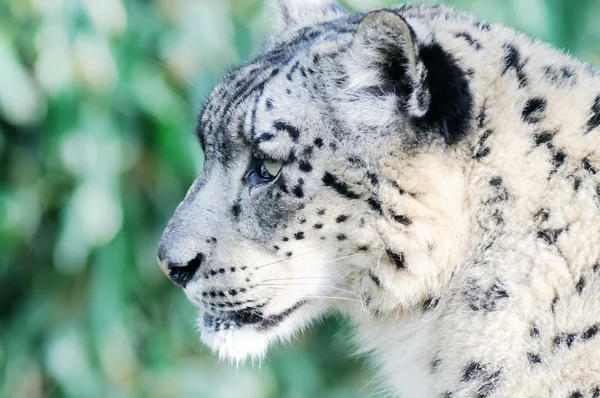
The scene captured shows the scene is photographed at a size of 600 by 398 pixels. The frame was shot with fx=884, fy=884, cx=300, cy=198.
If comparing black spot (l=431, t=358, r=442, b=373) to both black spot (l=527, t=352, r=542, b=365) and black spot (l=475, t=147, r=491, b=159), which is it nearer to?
black spot (l=527, t=352, r=542, b=365)

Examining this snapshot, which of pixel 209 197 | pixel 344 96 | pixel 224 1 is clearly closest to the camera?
pixel 344 96

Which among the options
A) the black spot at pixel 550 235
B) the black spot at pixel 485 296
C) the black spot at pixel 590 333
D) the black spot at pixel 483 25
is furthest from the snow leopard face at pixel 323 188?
the black spot at pixel 590 333

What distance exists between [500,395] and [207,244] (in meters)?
0.96

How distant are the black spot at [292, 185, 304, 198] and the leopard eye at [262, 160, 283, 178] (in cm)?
9

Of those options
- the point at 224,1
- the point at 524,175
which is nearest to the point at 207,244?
the point at 524,175

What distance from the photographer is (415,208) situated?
245 cm

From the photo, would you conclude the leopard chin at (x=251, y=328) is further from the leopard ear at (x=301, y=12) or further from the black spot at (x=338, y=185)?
the leopard ear at (x=301, y=12)

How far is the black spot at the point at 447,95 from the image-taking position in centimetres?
235

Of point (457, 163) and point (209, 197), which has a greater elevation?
point (457, 163)

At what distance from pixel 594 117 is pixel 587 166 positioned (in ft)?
0.51

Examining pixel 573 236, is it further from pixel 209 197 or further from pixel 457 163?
pixel 209 197

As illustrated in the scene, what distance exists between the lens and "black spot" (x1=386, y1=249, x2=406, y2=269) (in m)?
2.50

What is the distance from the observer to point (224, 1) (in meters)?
5.38

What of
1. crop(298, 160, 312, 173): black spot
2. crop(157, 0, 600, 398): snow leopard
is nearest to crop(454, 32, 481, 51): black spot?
crop(157, 0, 600, 398): snow leopard
